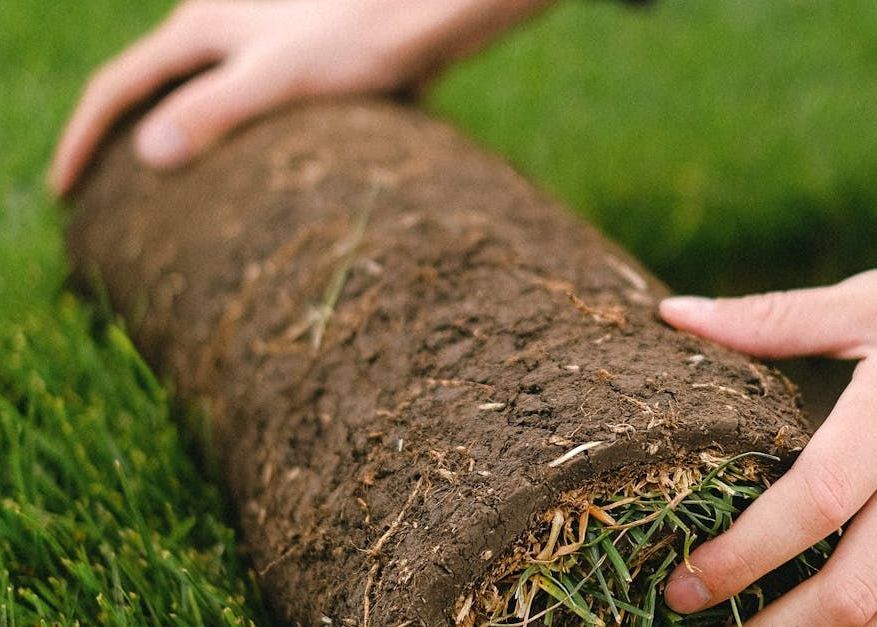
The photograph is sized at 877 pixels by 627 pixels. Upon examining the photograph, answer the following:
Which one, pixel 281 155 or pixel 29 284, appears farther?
pixel 29 284

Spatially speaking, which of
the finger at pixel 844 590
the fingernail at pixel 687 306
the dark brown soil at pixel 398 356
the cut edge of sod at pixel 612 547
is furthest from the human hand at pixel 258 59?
the finger at pixel 844 590

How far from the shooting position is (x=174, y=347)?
1.83m

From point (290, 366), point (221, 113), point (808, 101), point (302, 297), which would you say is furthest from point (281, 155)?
point (808, 101)

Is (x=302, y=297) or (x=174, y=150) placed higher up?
(x=174, y=150)

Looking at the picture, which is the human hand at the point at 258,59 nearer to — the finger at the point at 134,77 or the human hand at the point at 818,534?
the finger at the point at 134,77

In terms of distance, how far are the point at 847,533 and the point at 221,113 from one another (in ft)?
5.22

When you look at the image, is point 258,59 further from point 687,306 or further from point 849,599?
point 849,599

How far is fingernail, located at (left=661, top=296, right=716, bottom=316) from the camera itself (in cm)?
135

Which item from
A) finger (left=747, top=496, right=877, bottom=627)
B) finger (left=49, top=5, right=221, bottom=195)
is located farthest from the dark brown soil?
finger (left=49, top=5, right=221, bottom=195)

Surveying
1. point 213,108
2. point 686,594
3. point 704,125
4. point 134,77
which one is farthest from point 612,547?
point 704,125

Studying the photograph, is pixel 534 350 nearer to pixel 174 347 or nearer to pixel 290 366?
pixel 290 366

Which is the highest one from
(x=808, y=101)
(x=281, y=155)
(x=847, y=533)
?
(x=281, y=155)

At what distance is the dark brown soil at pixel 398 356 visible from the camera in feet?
3.66

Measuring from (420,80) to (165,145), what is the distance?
69cm
